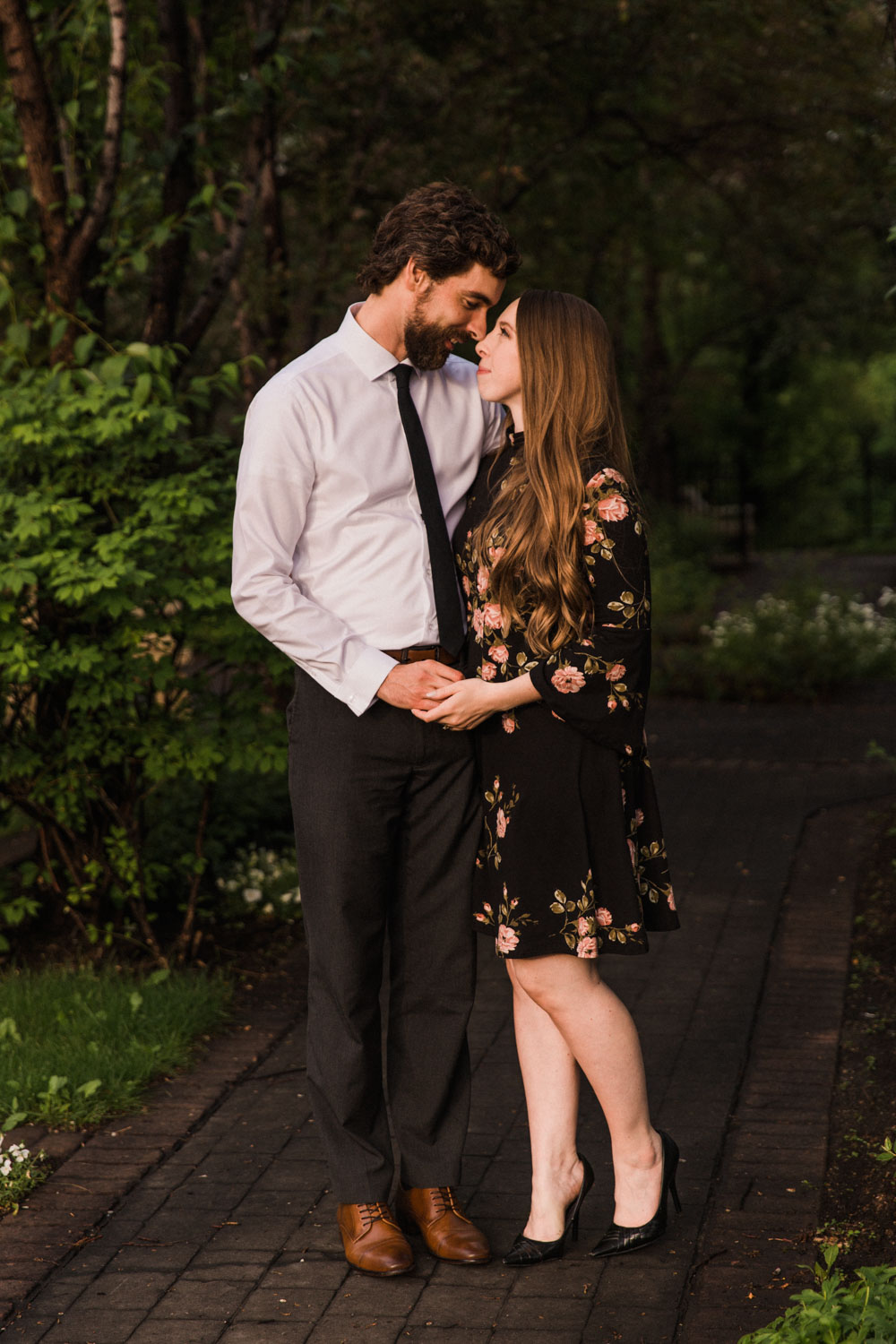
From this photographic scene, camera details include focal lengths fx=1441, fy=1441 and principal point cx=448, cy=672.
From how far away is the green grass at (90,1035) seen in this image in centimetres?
404

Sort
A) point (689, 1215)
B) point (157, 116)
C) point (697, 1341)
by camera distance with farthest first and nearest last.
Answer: point (157, 116)
point (689, 1215)
point (697, 1341)

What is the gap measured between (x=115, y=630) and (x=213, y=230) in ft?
8.26

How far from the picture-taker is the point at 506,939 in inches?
120

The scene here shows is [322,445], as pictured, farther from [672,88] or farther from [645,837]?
[672,88]

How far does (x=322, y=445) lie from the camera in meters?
3.07

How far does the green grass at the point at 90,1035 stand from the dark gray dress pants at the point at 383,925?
1.12m

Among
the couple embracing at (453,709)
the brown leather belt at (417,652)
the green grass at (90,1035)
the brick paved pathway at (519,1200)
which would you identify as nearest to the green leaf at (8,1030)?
the green grass at (90,1035)

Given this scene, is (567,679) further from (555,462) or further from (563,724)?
(555,462)

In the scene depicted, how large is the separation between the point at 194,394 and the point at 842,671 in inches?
270

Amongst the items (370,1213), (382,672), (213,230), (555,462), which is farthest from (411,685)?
(213,230)

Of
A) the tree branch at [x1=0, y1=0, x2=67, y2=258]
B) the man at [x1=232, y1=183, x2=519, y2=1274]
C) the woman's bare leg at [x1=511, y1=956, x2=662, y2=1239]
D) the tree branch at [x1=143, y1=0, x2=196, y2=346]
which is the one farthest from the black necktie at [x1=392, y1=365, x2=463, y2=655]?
the tree branch at [x1=143, y1=0, x2=196, y2=346]

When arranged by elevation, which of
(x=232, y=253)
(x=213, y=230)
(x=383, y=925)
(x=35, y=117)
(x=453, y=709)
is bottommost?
(x=383, y=925)

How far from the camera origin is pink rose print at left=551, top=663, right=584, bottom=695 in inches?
115

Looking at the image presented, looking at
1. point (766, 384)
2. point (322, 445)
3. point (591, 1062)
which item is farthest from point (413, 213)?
point (766, 384)
